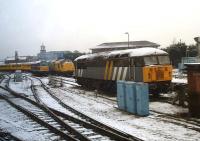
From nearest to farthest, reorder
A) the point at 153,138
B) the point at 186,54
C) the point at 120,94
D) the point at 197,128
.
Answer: the point at 153,138 → the point at 197,128 → the point at 120,94 → the point at 186,54

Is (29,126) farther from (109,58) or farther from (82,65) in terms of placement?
(82,65)

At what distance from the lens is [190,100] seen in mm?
12914

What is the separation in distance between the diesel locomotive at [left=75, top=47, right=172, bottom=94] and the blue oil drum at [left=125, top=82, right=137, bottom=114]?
4055mm

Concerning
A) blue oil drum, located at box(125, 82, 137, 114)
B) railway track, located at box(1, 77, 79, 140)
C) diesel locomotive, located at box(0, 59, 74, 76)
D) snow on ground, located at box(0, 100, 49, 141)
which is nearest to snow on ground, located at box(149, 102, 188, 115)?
blue oil drum, located at box(125, 82, 137, 114)

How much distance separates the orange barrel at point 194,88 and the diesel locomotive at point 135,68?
619 cm

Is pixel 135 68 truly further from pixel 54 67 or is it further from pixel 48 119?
pixel 54 67

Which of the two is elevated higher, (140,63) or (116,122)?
(140,63)

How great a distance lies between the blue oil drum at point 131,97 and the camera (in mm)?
14703

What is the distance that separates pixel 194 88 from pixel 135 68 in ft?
24.4

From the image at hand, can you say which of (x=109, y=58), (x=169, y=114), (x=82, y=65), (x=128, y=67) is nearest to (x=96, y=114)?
(x=169, y=114)

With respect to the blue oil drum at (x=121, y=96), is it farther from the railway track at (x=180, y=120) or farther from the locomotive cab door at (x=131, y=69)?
the locomotive cab door at (x=131, y=69)

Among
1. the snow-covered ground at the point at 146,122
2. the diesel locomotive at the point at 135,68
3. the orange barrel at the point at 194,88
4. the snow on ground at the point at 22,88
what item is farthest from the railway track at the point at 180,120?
the snow on ground at the point at 22,88

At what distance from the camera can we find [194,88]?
1277 cm

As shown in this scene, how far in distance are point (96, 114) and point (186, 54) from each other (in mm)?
39249
